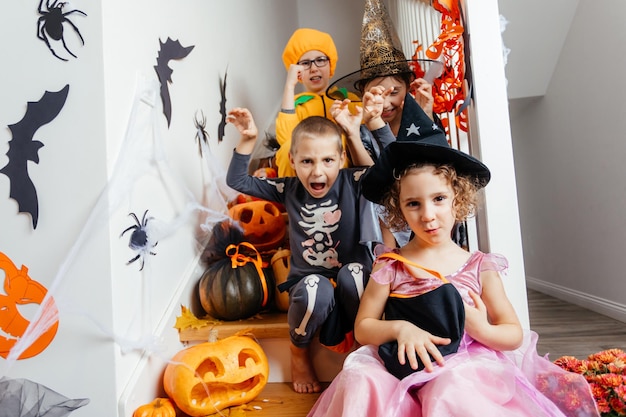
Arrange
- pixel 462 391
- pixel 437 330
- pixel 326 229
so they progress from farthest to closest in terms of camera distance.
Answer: pixel 326 229 → pixel 437 330 → pixel 462 391

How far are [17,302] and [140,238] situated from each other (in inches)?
12.5

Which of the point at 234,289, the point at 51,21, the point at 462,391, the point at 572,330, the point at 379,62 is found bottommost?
the point at 572,330

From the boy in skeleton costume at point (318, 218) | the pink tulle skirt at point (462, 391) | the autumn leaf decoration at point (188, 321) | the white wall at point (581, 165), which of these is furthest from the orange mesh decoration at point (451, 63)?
the white wall at point (581, 165)

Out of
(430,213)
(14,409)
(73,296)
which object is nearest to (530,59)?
(430,213)

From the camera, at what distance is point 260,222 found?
1.70 metres

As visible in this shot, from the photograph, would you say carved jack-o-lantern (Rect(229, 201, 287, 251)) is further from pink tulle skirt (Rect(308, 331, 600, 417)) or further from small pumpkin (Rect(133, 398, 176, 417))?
pink tulle skirt (Rect(308, 331, 600, 417))

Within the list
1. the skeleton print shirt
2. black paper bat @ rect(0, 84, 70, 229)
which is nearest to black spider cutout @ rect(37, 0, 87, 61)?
black paper bat @ rect(0, 84, 70, 229)

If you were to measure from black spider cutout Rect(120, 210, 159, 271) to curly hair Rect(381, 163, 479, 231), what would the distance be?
658mm

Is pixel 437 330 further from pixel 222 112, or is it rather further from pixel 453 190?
pixel 222 112

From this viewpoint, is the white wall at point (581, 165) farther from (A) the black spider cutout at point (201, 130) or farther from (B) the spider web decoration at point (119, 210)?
(B) the spider web decoration at point (119, 210)

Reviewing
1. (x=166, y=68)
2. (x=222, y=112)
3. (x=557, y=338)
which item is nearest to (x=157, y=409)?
(x=166, y=68)

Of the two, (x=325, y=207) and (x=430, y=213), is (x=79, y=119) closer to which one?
(x=325, y=207)

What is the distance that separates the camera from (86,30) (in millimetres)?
1085

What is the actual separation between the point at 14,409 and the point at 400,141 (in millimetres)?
1069
